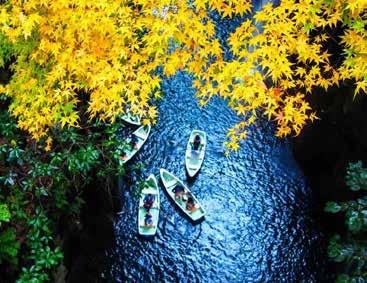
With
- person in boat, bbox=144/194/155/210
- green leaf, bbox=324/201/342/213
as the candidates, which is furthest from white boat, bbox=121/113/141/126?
green leaf, bbox=324/201/342/213

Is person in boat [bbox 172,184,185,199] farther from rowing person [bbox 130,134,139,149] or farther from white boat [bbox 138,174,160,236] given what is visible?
rowing person [bbox 130,134,139,149]

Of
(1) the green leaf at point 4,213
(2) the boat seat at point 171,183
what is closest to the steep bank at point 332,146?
(2) the boat seat at point 171,183

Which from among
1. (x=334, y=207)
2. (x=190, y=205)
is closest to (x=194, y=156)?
(x=190, y=205)

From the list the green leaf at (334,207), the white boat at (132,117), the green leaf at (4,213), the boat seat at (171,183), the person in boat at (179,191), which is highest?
the white boat at (132,117)

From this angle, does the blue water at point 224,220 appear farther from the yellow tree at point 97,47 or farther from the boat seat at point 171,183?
the yellow tree at point 97,47

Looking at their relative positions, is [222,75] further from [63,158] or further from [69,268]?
[69,268]

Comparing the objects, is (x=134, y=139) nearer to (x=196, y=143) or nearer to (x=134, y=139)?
Answer: (x=134, y=139)
